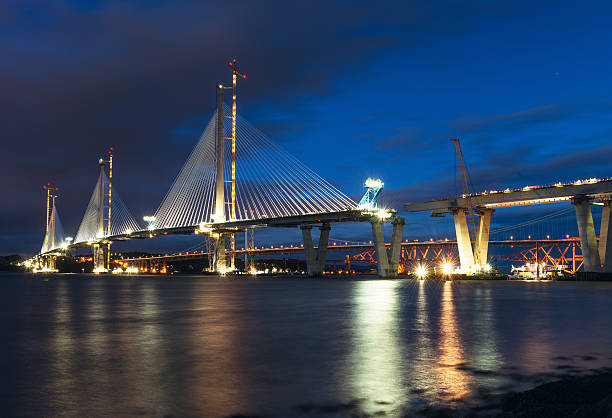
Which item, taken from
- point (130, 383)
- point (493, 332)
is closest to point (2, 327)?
point (130, 383)

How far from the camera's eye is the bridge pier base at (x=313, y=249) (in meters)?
119

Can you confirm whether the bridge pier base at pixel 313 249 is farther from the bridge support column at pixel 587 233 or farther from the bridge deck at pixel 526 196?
the bridge support column at pixel 587 233

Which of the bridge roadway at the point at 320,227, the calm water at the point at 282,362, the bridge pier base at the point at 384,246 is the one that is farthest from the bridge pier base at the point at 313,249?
the calm water at the point at 282,362

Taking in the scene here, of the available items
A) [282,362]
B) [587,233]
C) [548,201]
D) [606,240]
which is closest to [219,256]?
[548,201]

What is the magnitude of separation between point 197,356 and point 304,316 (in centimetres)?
1466

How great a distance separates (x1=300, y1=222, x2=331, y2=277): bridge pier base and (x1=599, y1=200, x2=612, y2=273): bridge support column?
5382 centimetres

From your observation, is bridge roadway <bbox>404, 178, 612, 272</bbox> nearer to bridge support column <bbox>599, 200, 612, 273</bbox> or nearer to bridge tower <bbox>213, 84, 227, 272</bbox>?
bridge support column <bbox>599, 200, 612, 273</bbox>

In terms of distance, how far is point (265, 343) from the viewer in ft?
62.5

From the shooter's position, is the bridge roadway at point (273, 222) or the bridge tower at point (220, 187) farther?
the bridge tower at point (220, 187)

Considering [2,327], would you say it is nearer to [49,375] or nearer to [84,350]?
[84,350]

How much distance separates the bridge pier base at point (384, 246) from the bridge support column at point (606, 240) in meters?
35.6

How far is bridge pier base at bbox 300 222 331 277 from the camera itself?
11893 cm

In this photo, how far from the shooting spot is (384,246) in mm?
104750

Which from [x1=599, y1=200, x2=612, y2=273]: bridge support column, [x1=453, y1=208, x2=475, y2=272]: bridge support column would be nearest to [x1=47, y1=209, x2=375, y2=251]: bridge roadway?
[x1=453, y1=208, x2=475, y2=272]: bridge support column
